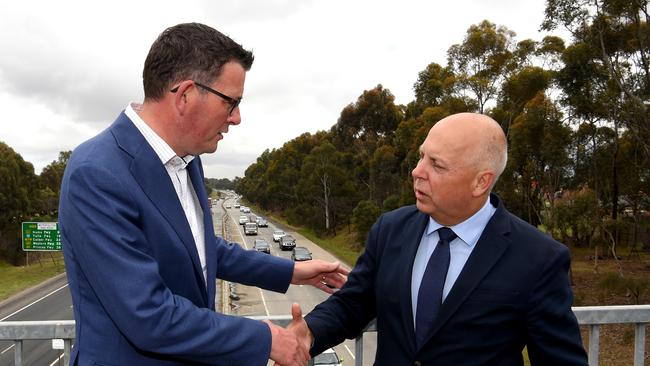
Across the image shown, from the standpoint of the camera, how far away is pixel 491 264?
1.96 m

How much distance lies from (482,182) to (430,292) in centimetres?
49

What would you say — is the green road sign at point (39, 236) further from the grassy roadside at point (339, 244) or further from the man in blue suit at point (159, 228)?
the man in blue suit at point (159, 228)

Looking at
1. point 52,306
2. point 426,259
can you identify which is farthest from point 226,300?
point 426,259

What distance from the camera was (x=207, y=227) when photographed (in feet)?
6.67

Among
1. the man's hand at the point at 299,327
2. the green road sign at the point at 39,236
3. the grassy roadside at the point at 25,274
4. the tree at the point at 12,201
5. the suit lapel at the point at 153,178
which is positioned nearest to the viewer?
the suit lapel at the point at 153,178

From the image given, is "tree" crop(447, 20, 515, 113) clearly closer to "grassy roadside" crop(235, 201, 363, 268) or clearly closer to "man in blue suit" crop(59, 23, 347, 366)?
"grassy roadside" crop(235, 201, 363, 268)

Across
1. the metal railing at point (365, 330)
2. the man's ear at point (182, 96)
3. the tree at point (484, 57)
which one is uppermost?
the tree at point (484, 57)

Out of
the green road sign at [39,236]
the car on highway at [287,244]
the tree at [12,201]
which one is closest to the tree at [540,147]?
the car on highway at [287,244]

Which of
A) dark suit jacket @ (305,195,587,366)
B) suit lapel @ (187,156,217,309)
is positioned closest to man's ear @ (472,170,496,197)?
dark suit jacket @ (305,195,587,366)

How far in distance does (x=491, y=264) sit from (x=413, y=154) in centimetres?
2465

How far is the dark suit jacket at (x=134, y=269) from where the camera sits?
1.52 metres

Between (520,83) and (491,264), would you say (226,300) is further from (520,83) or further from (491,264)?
(491,264)

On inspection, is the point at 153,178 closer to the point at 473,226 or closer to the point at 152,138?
the point at 152,138

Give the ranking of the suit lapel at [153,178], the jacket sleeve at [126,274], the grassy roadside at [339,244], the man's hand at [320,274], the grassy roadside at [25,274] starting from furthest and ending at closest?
1. the grassy roadside at [339,244]
2. the grassy roadside at [25,274]
3. the man's hand at [320,274]
4. the suit lapel at [153,178]
5. the jacket sleeve at [126,274]
